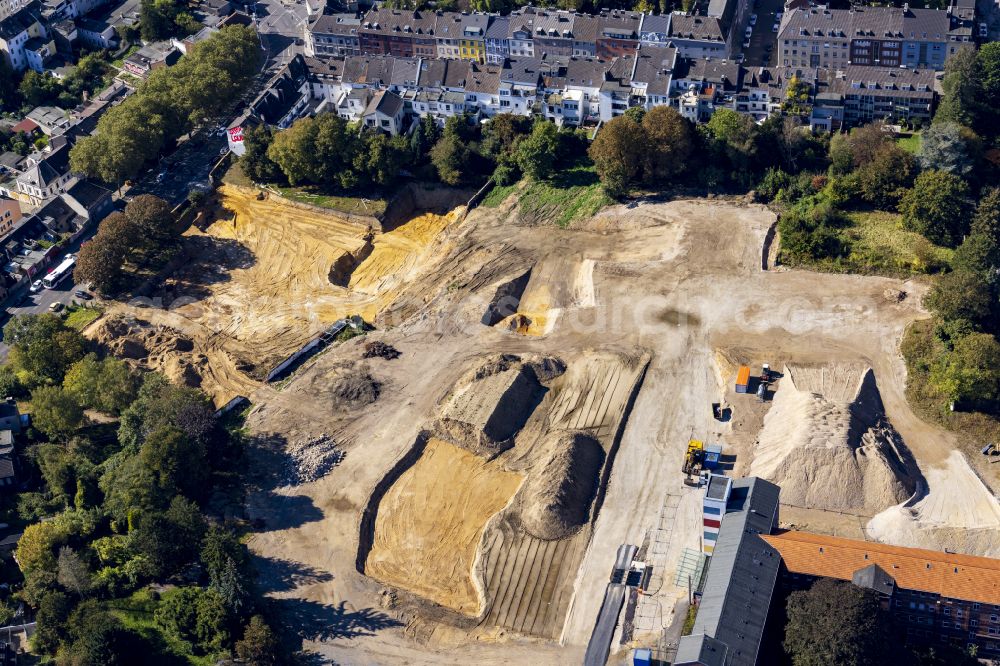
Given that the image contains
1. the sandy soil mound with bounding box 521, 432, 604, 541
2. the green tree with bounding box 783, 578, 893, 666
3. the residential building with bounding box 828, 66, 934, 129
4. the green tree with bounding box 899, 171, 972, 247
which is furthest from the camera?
the residential building with bounding box 828, 66, 934, 129

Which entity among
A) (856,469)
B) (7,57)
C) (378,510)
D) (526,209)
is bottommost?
(378,510)

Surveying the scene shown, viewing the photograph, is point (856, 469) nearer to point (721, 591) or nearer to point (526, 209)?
point (721, 591)

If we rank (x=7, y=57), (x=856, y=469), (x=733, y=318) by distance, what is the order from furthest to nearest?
(x=7, y=57) < (x=733, y=318) < (x=856, y=469)

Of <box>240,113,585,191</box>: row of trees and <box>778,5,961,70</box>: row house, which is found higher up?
<box>778,5,961,70</box>: row house

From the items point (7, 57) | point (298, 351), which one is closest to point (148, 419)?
point (298, 351)

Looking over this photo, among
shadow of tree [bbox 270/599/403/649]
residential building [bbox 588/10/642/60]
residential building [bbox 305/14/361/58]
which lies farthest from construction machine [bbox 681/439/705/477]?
residential building [bbox 305/14/361/58]

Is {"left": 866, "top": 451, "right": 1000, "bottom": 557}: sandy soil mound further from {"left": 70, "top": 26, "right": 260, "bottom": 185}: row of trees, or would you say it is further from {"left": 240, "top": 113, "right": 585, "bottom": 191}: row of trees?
{"left": 70, "top": 26, "right": 260, "bottom": 185}: row of trees

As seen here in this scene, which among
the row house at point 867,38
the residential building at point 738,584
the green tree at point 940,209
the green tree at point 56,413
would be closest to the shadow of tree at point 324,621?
the residential building at point 738,584

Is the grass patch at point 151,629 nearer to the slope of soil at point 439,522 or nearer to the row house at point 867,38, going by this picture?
the slope of soil at point 439,522
